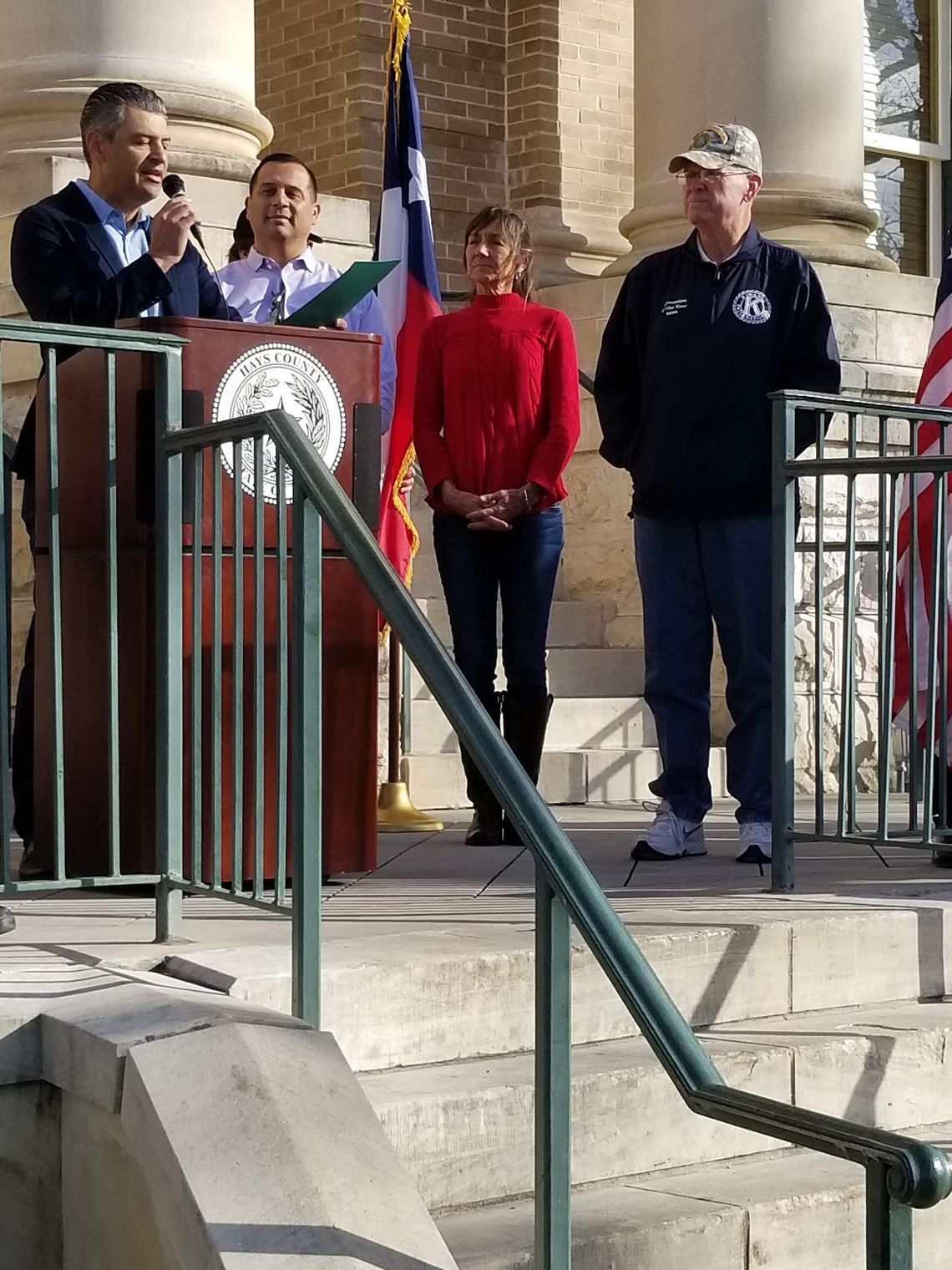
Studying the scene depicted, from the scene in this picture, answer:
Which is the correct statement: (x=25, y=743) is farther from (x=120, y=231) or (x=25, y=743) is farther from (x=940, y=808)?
(x=940, y=808)

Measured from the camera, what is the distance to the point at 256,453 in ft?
13.3

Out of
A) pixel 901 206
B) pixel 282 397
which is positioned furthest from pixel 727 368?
pixel 901 206

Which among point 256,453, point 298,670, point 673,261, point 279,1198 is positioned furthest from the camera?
point 673,261

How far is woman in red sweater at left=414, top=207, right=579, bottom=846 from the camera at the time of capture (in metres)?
6.17

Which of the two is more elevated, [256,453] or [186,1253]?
[256,453]

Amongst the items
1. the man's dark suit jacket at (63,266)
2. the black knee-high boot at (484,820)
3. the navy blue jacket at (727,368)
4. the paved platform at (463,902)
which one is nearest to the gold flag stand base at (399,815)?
the paved platform at (463,902)

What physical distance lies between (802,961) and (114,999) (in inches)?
65.3

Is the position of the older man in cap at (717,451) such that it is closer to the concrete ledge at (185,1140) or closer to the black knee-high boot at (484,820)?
the black knee-high boot at (484,820)

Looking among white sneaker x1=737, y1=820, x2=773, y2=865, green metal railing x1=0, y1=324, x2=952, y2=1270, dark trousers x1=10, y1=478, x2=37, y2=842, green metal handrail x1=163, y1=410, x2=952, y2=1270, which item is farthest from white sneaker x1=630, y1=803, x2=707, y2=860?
green metal handrail x1=163, y1=410, x2=952, y2=1270

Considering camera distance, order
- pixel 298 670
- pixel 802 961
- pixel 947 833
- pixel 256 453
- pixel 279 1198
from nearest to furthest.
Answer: pixel 279 1198
pixel 298 670
pixel 256 453
pixel 802 961
pixel 947 833

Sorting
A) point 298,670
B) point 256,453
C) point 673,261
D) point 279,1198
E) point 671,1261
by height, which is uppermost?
point 673,261

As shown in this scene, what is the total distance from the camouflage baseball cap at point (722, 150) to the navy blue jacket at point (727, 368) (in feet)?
0.73

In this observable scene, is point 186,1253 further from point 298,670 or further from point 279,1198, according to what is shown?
point 298,670

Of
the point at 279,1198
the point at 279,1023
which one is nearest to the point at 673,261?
the point at 279,1023
